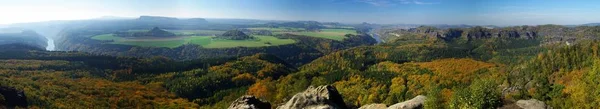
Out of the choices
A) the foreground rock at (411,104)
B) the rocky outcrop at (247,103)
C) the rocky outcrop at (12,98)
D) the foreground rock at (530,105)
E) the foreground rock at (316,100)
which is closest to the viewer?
the rocky outcrop at (247,103)

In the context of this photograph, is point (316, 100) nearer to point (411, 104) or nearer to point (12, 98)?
point (411, 104)

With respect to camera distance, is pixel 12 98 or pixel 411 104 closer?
pixel 411 104

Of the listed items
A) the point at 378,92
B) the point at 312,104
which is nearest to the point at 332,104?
the point at 312,104

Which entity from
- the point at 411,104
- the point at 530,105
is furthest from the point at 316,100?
the point at 530,105

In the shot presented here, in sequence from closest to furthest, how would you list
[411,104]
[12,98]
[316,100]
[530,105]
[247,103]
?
[247,103]
[316,100]
[530,105]
[411,104]
[12,98]

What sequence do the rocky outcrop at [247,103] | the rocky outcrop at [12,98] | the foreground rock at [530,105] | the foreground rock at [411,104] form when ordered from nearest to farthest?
1. the rocky outcrop at [247,103]
2. the foreground rock at [530,105]
3. the foreground rock at [411,104]
4. the rocky outcrop at [12,98]

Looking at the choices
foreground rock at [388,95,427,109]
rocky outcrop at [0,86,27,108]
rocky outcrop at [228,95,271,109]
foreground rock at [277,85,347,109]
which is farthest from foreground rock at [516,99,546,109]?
rocky outcrop at [0,86,27,108]

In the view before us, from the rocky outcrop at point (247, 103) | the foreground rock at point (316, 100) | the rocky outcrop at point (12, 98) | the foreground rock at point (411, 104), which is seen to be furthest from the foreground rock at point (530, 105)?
the rocky outcrop at point (12, 98)

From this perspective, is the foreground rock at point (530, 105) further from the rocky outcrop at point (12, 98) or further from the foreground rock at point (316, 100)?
the rocky outcrop at point (12, 98)

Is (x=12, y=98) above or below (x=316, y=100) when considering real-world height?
below
